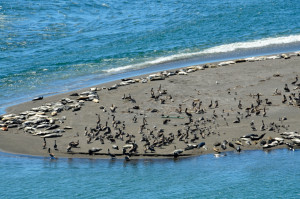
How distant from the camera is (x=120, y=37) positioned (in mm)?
47250

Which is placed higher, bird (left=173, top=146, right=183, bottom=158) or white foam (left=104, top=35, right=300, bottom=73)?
white foam (left=104, top=35, right=300, bottom=73)

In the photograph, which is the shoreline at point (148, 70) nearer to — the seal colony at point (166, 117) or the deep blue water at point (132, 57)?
the deep blue water at point (132, 57)

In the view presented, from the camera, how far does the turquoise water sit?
20.4 metres

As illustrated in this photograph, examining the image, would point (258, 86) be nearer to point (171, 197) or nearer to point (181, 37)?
point (171, 197)

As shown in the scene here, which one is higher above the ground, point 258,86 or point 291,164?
point 258,86

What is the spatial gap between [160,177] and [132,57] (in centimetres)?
2126

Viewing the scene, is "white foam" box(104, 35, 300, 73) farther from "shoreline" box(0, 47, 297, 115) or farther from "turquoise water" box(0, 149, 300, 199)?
"turquoise water" box(0, 149, 300, 199)

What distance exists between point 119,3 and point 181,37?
17201 millimetres

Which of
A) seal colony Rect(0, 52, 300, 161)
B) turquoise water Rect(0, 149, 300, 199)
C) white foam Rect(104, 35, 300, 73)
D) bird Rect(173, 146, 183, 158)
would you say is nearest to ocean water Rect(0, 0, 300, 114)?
white foam Rect(104, 35, 300, 73)

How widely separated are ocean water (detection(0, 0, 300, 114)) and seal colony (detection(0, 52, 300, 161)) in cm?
433

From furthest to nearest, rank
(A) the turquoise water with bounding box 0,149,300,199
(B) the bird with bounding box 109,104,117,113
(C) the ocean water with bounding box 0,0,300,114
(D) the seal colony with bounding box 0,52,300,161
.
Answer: (C) the ocean water with bounding box 0,0,300,114
(B) the bird with bounding box 109,104,117,113
(D) the seal colony with bounding box 0,52,300,161
(A) the turquoise water with bounding box 0,149,300,199

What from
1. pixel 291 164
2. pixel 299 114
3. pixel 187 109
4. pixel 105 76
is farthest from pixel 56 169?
pixel 105 76

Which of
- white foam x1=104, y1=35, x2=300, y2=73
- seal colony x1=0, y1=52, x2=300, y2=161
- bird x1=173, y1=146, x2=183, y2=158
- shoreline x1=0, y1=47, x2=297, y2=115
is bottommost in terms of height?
bird x1=173, y1=146, x2=183, y2=158

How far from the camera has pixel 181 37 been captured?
4628 centimetres
